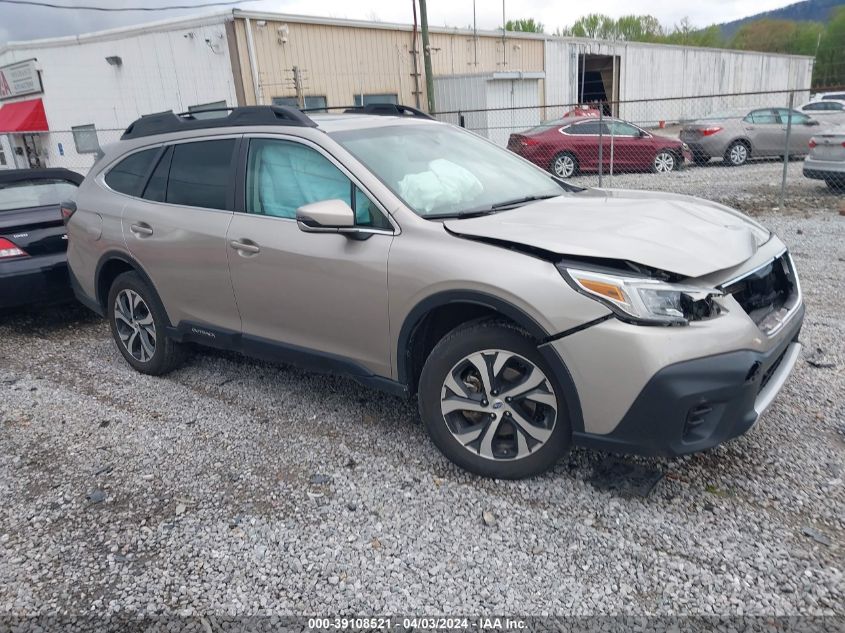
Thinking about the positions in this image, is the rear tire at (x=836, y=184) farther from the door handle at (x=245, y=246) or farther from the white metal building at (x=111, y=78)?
the white metal building at (x=111, y=78)

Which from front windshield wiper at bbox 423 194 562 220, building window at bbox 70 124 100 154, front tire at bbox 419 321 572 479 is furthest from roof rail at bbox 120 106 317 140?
building window at bbox 70 124 100 154

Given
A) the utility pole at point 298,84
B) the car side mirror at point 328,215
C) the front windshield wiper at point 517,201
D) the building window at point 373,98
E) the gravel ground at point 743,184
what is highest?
the utility pole at point 298,84

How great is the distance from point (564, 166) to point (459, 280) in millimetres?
12880

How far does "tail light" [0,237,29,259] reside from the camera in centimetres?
573

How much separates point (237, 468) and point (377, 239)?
142 cm

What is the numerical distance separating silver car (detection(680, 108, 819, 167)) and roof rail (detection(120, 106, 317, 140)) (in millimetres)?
14583

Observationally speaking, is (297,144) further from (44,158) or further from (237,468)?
(44,158)

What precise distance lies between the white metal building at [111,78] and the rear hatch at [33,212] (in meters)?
12.0

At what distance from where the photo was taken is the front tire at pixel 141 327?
4.64 meters

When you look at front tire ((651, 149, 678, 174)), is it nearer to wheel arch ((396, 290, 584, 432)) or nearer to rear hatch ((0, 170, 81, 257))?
rear hatch ((0, 170, 81, 257))

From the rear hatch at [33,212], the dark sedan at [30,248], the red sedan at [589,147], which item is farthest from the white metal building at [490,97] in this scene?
the dark sedan at [30,248]

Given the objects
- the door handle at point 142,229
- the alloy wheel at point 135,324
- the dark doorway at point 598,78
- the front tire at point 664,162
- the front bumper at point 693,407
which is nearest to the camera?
the front bumper at point 693,407

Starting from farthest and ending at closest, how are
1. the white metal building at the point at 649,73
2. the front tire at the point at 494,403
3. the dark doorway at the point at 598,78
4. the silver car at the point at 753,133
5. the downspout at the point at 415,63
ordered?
the dark doorway at the point at 598,78 < the white metal building at the point at 649,73 < the downspout at the point at 415,63 < the silver car at the point at 753,133 < the front tire at the point at 494,403

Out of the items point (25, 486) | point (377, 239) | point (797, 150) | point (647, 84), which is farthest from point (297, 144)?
point (647, 84)
